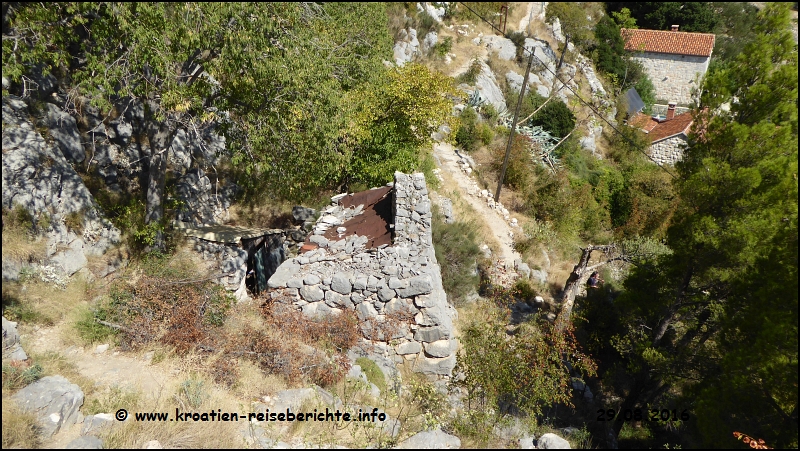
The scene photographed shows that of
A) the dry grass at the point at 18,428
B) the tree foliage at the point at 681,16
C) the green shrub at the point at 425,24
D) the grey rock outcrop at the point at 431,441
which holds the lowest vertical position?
the grey rock outcrop at the point at 431,441

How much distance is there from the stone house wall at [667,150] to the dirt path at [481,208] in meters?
13.0

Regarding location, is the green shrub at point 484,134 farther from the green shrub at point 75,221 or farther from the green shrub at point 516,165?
the green shrub at point 75,221

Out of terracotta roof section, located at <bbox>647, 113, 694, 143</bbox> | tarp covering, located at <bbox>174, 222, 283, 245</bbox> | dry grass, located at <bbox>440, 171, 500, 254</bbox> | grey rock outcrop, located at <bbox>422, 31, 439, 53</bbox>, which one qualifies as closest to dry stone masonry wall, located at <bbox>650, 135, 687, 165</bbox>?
terracotta roof section, located at <bbox>647, 113, 694, 143</bbox>

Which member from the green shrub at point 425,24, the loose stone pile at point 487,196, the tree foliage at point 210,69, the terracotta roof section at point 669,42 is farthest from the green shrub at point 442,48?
the terracotta roof section at point 669,42

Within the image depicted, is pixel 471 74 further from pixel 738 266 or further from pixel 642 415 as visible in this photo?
pixel 738 266

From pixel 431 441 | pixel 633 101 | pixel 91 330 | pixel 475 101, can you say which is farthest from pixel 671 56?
pixel 91 330

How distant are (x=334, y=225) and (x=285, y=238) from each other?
1.67m

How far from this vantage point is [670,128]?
87.9 feet

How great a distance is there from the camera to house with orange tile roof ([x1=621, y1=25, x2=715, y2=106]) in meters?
34.8

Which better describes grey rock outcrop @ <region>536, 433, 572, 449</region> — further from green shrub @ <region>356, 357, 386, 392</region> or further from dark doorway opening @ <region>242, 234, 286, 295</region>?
dark doorway opening @ <region>242, 234, 286, 295</region>

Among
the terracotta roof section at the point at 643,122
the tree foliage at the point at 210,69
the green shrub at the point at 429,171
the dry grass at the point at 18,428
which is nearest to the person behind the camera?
the dry grass at the point at 18,428

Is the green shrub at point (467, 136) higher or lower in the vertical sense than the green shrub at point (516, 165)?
higher

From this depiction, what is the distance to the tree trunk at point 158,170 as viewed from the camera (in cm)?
891

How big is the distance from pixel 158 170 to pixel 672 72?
39.1 m
